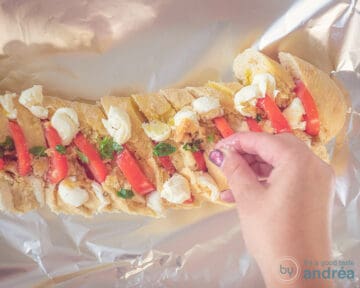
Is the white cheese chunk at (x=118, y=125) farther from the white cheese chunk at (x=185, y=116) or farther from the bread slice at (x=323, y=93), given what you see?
the bread slice at (x=323, y=93)

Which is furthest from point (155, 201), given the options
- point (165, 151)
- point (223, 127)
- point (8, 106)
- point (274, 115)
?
point (8, 106)

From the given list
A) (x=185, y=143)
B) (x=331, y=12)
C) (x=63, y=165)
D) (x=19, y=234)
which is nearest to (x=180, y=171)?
(x=185, y=143)

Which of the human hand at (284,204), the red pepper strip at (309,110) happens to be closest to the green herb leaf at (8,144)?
the human hand at (284,204)

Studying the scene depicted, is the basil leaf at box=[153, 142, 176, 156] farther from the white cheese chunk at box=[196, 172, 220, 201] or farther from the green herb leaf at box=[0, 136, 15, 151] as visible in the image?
the green herb leaf at box=[0, 136, 15, 151]

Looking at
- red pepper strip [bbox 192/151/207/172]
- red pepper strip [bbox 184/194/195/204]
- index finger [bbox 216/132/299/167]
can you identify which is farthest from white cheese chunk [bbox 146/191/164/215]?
index finger [bbox 216/132/299/167]

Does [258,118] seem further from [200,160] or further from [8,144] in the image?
[8,144]
